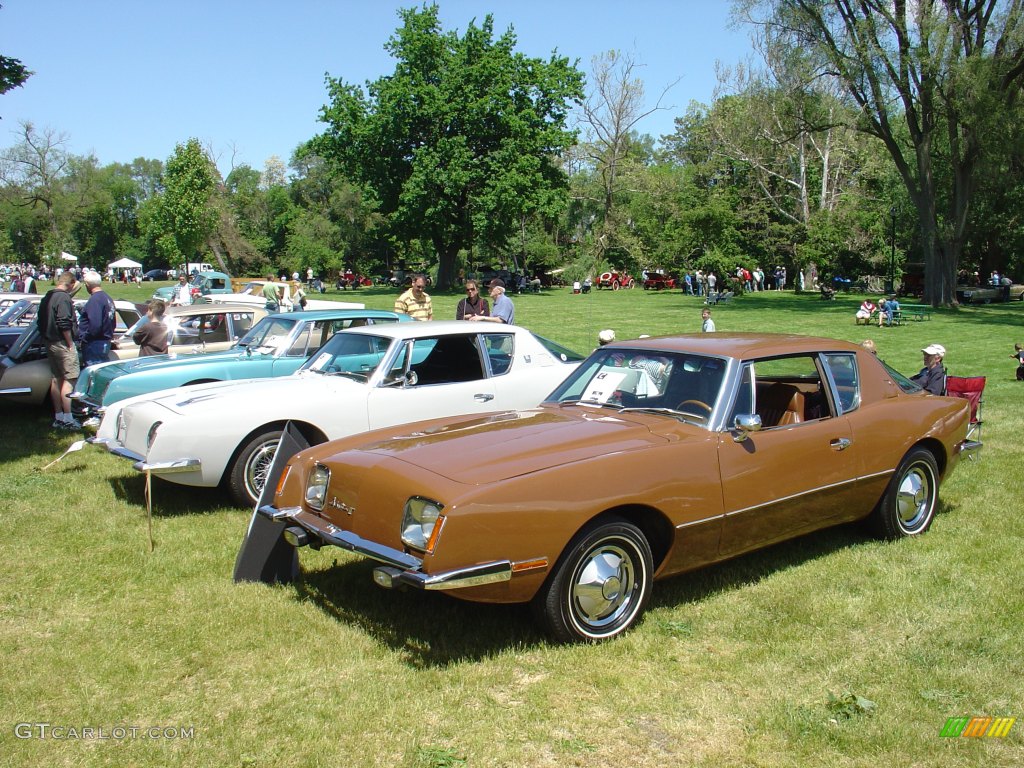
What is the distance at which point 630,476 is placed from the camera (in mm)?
4398

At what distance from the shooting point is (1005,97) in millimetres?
29875

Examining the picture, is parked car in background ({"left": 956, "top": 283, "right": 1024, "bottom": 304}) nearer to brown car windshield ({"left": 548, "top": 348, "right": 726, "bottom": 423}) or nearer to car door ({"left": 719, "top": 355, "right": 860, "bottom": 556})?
car door ({"left": 719, "top": 355, "right": 860, "bottom": 556})

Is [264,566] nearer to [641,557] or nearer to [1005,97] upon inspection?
[641,557]

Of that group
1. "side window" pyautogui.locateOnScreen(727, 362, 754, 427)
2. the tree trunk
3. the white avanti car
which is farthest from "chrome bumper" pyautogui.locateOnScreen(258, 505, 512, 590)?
the tree trunk

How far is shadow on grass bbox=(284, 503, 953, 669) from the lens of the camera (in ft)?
14.5

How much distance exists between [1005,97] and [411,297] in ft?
90.3

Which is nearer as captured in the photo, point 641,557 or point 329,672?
point 329,672

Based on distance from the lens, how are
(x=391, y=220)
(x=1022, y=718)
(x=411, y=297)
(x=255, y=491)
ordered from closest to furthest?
(x=1022, y=718) < (x=255, y=491) < (x=411, y=297) < (x=391, y=220)

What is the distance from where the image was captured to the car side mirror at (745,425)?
4848 millimetres

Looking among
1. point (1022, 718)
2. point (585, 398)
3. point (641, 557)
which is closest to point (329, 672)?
point (641, 557)

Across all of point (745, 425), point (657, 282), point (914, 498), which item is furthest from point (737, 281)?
point (745, 425)

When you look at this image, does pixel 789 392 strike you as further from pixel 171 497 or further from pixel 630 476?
pixel 171 497

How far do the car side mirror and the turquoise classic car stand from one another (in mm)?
5638

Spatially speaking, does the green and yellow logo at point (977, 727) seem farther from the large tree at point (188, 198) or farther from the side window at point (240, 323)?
the large tree at point (188, 198)
